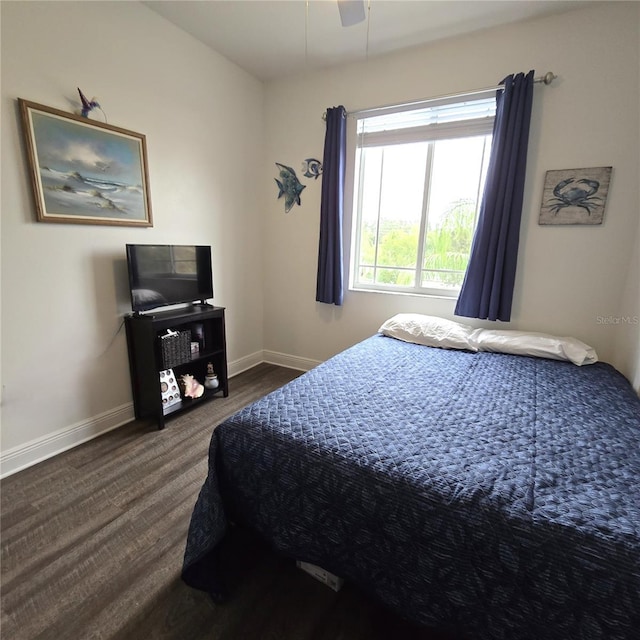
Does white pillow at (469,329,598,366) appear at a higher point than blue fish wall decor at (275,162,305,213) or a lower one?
lower

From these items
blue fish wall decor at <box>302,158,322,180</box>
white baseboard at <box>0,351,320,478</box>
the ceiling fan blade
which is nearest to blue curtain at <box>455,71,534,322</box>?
the ceiling fan blade

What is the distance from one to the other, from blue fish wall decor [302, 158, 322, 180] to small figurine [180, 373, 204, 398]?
2.09 m

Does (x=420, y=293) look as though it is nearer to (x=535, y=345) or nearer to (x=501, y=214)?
(x=501, y=214)

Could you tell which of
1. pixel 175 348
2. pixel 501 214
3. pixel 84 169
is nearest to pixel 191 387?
pixel 175 348

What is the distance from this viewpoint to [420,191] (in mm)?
2766

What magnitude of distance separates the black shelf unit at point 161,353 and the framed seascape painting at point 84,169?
2.27 feet

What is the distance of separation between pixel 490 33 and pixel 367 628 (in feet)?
11.3

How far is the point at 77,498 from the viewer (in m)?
1.66

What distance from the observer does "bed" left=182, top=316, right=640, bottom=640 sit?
78 cm

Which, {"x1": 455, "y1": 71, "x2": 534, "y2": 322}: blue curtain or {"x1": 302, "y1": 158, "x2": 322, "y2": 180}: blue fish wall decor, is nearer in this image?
{"x1": 455, "y1": 71, "x2": 534, "y2": 322}: blue curtain

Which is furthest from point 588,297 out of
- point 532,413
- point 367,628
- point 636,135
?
point 367,628

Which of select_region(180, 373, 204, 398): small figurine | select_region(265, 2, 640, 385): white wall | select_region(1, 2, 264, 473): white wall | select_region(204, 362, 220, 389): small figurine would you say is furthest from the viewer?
select_region(204, 362, 220, 389): small figurine

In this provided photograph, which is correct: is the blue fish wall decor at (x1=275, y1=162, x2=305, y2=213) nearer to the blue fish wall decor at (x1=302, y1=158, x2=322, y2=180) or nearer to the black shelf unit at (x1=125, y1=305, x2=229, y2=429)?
the blue fish wall decor at (x1=302, y1=158, x2=322, y2=180)

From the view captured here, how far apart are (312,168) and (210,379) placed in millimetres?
2104
